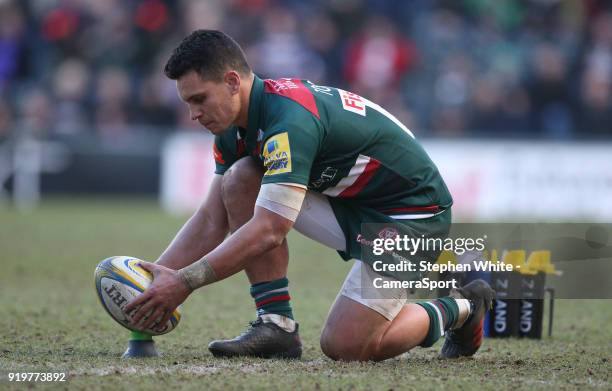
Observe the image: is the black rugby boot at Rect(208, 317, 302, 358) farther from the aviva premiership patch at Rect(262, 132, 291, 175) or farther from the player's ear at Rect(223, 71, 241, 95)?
the player's ear at Rect(223, 71, 241, 95)

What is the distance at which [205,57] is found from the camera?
4.71 m

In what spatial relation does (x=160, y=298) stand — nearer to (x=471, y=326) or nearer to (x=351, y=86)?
(x=471, y=326)

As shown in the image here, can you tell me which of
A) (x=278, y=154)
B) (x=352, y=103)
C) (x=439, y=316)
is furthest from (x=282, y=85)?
(x=439, y=316)

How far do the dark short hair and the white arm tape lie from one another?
0.61m

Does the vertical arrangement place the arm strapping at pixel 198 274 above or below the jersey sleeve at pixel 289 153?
below

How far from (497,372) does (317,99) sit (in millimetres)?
1550

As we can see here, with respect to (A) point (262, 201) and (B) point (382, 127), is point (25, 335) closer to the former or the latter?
(A) point (262, 201)

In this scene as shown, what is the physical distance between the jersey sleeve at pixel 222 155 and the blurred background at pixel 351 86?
31.1 feet

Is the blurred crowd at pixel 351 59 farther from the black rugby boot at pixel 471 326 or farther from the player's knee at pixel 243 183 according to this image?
the player's knee at pixel 243 183

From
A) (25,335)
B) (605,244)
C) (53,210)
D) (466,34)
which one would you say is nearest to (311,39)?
(466,34)

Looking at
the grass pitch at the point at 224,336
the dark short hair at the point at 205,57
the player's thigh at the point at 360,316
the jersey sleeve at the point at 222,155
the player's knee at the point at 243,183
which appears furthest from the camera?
the jersey sleeve at the point at 222,155

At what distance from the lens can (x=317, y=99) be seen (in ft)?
16.0

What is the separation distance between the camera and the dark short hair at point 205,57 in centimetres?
471

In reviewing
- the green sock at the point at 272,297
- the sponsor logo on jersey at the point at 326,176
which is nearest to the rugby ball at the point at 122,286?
the green sock at the point at 272,297
